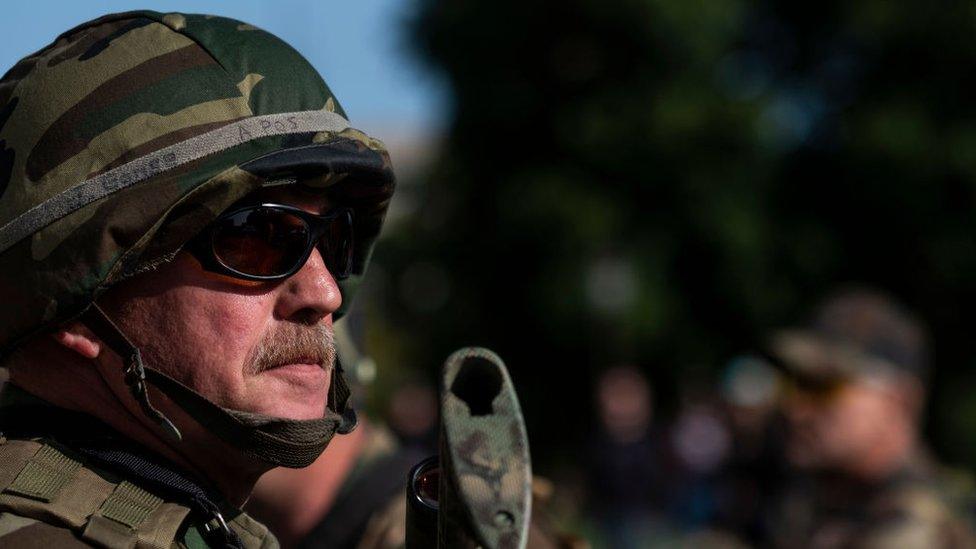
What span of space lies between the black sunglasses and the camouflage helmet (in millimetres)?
52

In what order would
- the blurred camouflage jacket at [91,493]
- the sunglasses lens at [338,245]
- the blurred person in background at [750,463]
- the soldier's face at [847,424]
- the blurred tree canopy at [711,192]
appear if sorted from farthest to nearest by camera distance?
the blurred tree canopy at [711,192]
the blurred person in background at [750,463]
the soldier's face at [847,424]
the sunglasses lens at [338,245]
the blurred camouflage jacket at [91,493]

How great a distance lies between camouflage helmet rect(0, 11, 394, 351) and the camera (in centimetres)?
245

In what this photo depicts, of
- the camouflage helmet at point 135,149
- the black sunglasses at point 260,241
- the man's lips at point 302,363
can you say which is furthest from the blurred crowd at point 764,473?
the camouflage helmet at point 135,149

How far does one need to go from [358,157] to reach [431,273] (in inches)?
585

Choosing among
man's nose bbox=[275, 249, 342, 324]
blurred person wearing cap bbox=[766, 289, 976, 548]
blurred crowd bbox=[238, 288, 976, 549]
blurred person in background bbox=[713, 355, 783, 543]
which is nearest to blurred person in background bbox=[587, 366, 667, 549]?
blurred crowd bbox=[238, 288, 976, 549]

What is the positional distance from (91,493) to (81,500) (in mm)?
24

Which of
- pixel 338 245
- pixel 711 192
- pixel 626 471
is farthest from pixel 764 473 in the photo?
pixel 338 245

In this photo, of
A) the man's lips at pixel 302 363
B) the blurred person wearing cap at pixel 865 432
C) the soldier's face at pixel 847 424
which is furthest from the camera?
the soldier's face at pixel 847 424

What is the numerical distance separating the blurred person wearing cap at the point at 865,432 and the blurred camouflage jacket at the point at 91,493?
332 centimetres

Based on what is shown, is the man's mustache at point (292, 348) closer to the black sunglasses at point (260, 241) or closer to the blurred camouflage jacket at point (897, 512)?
the black sunglasses at point (260, 241)

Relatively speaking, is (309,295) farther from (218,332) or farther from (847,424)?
(847,424)

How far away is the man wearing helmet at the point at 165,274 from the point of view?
2.45 metres

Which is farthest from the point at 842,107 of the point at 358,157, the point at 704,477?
the point at 358,157

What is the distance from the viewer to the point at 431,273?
17469 millimetres
